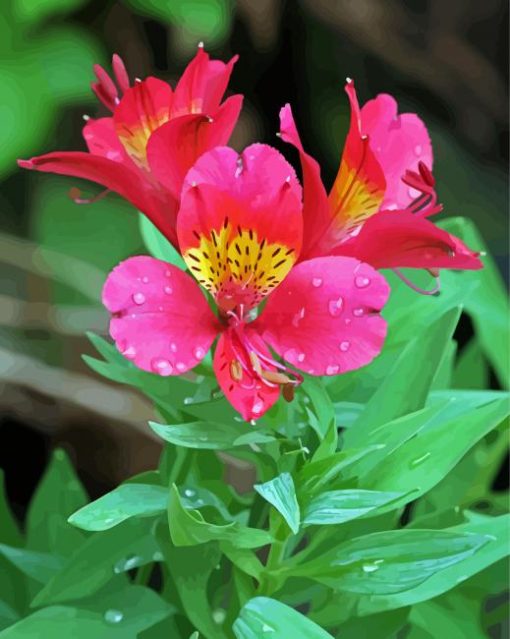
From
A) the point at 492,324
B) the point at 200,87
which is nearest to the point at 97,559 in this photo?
the point at 200,87

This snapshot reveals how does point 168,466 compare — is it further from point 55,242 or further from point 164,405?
point 55,242

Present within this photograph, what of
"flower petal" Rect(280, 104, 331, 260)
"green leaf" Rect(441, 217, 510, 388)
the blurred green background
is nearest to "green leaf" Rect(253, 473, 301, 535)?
"flower petal" Rect(280, 104, 331, 260)

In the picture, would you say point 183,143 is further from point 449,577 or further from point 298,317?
point 449,577

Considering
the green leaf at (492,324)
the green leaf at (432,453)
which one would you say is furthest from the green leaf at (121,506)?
the green leaf at (492,324)

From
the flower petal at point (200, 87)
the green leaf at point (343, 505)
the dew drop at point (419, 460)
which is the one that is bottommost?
the green leaf at point (343, 505)

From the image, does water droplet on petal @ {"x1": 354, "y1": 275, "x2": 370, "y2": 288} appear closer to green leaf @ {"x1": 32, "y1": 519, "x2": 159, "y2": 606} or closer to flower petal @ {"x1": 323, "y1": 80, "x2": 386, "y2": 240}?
flower petal @ {"x1": 323, "y1": 80, "x2": 386, "y2": 240}

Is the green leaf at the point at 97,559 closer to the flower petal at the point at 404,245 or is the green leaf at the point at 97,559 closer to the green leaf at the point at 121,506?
the green leaf at the point at 121,506

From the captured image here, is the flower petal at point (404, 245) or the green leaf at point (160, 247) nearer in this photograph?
the flower petal at point (404, 245)
